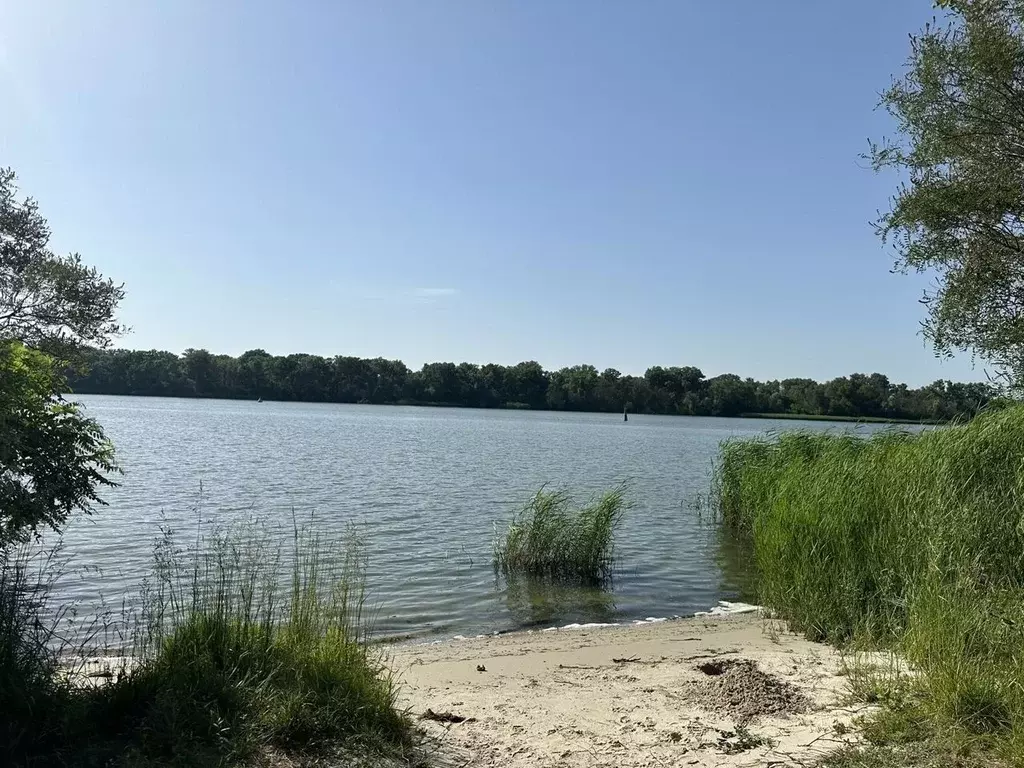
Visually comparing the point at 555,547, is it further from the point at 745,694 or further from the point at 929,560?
the point at 929,560

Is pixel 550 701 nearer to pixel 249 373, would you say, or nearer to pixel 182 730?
pixel 182 730

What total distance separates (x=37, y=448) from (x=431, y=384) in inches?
4866

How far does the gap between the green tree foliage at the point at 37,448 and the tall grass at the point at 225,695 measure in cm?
78

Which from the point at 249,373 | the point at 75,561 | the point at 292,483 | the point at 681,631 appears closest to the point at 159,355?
the point at 249,373

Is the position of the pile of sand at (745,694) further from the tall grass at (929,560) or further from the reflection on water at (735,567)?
the reflection on water at (735,567)

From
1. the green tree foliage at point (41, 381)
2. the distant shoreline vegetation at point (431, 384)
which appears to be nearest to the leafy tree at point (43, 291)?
the green tree foliage at point (41, 381)

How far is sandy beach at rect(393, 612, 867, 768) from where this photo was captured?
17.9 feet

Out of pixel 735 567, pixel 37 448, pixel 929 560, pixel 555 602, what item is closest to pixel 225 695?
pixel 37 448

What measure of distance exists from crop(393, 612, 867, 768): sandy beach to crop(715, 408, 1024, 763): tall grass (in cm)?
72

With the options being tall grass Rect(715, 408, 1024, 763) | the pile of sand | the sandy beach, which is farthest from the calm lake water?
the pile of sand

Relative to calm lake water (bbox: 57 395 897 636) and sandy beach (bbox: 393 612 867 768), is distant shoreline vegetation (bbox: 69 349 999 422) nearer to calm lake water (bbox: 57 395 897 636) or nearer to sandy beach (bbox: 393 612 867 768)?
calm lake water (bbox: 57 395 897 636)

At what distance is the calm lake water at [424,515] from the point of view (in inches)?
501

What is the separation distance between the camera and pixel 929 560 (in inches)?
283

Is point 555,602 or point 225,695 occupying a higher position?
point 225,695
